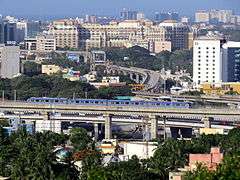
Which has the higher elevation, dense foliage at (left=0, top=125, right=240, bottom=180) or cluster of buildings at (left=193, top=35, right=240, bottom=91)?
cluster of buildings at (left=193, top=35, right=240, bottom=91)

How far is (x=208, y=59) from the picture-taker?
164 ft

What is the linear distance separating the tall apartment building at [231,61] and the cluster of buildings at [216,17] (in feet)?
211

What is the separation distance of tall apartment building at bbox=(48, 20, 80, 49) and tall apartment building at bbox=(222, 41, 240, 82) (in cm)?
2453

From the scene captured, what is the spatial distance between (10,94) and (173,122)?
11355 millimetres

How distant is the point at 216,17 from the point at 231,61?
7439cm

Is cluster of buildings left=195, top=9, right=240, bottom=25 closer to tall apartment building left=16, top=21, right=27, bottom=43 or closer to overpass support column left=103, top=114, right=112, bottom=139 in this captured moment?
tall apartment building left=16, top=21, right=27, bottom=43

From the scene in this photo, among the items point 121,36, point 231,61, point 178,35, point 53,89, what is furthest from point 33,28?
point 53,89

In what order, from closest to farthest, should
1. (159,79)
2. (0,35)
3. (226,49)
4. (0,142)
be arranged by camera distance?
1. (0,142)
2. (226,49)
3. (159,79)
4. (0,35)

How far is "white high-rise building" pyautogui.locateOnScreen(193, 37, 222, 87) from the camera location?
49.9 metres

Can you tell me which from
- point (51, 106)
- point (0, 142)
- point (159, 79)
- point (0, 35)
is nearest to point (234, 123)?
point (51, 106)

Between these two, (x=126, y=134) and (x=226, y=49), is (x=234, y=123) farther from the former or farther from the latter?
(x=226, y=49)

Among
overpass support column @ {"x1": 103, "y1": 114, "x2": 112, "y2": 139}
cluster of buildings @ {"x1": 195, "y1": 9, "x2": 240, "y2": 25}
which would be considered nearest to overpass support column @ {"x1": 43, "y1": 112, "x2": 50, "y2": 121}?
overpass support column @ {"x1": 103, "y1": 114, "x2": 112, "y2": 139}

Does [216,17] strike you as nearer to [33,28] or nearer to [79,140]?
[33,28]

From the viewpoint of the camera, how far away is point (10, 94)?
43000 millimetres
